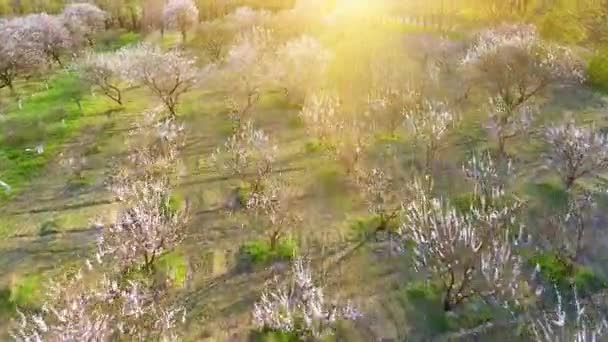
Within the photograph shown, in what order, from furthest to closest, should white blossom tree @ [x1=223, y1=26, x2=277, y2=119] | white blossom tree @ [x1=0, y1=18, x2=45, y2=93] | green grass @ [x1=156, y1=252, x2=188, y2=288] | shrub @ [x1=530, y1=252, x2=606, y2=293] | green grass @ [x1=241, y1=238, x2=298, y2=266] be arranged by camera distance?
white blossom tree @ [x1=0, y1=18, x2=45, y2=93] → white blossom tree @ [x1=223, y1=26, x2=277, y2=119] → green grass @ [x1=241, y1=238, x2=298, y2=266] → green grass @ [x1=156, y1=252, x2=188, y2=288] → shrub @ [x1=530, y1=252, x2=606, y2=293]

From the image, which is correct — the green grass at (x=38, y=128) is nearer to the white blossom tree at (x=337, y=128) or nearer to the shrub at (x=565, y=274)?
the white blossom tree at (x=337, y=128)

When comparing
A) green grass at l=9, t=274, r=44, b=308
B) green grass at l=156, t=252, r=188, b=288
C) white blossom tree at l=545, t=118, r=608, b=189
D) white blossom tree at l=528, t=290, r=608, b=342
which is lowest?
white blossom tree at l=528, t=290, r=608, b=342

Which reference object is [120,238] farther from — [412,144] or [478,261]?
[412,144]

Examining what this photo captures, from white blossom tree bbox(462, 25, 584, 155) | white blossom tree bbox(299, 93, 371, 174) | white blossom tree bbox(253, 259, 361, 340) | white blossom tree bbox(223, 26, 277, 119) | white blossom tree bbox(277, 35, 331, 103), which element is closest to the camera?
white blossom tree bbox(253, 259, 361, 340)

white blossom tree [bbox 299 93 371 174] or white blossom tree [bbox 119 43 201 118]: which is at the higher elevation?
white blossom tree [bbox 119 43 201 118]

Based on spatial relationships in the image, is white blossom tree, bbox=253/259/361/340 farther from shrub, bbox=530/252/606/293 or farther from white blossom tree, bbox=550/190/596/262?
white blossom tree, bbox=550/190/596/262

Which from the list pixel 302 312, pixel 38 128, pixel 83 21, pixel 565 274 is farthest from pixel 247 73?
pixel 83 21

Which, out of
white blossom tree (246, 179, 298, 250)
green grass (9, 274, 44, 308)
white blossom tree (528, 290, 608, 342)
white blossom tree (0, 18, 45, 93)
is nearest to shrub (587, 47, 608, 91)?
white blossom tree (528, 290, 608, 342)
